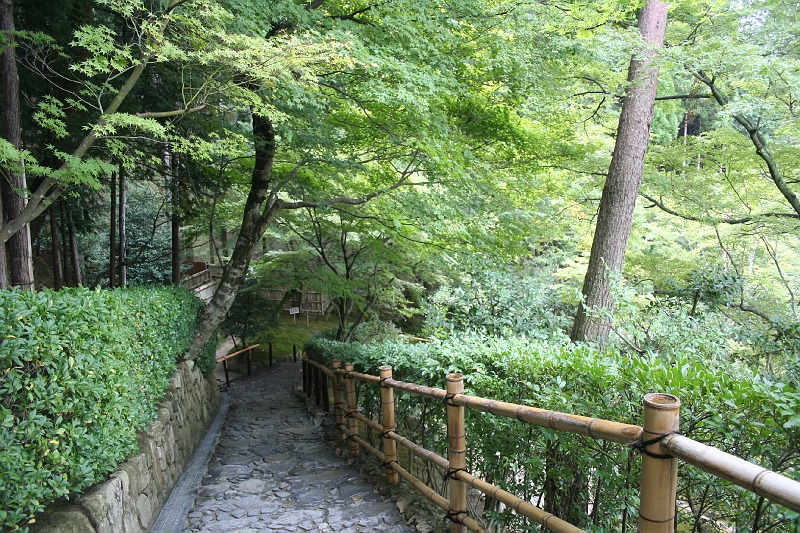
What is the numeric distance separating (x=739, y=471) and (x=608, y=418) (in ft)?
3.08

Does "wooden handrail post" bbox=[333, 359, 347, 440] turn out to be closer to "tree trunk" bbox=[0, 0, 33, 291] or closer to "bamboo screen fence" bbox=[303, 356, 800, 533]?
"bamboo screen fence" bbox=[303, 356, 800, 533]

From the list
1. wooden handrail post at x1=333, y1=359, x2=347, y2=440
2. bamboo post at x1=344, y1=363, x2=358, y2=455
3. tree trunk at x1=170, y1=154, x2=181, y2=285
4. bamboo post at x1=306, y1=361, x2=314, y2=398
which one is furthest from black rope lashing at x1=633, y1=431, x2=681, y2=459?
tree trunk at x1=170, y1=154, x2=181, y2=285

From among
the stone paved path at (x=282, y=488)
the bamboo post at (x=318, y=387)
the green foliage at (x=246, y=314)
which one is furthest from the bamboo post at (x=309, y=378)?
the green foliage at (x=246, y=314)

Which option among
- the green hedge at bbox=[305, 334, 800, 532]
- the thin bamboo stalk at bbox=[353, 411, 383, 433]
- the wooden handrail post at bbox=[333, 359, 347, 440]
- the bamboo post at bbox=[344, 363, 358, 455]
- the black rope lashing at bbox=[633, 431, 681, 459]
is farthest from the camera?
the wooden handrail post at bbox=[333, 359, 347, 440]

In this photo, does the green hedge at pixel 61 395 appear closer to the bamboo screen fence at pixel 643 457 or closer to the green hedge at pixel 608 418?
the bamboo screen fence at pixel 643 457

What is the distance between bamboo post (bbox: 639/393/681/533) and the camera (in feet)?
4.75

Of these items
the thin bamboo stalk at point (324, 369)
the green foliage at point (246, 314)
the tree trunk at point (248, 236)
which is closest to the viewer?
the thin bamboo stalk at point (324, 369)

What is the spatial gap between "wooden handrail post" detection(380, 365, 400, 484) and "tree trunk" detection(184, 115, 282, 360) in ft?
11.8

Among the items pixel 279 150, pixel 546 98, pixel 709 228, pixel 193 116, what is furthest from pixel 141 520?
A: pixel 709 228

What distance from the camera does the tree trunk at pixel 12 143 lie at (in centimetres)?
390

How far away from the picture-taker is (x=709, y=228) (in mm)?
9617

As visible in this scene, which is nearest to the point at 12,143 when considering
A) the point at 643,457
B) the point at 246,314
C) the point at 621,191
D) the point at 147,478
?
the point at 147,478

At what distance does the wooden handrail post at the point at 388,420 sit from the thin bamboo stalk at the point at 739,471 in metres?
2.66

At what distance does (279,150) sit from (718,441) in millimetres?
6862
